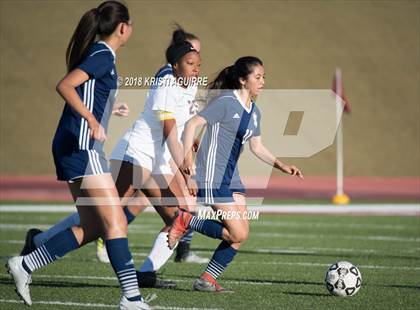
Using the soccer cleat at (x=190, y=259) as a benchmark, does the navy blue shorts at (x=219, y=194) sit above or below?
below

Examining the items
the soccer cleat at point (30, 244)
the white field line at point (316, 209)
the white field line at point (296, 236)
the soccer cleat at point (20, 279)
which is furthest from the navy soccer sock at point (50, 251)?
the white field line at point (316, 209)

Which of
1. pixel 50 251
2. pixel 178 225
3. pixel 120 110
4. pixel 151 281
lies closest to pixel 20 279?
pixel 50 251

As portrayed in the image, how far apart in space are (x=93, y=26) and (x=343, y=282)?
3.03 m

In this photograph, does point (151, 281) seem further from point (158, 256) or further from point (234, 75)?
point (234, 75)

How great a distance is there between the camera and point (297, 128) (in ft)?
112

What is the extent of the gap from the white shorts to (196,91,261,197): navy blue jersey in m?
0.52

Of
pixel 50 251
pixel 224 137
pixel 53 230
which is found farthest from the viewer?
pixel 53 230

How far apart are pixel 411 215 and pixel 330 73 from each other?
798 inches

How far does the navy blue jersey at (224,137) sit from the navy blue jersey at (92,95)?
1.75 metres

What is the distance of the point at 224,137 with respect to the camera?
7.75 m

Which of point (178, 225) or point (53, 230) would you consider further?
point (53, 230)

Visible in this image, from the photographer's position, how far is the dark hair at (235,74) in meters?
7.75

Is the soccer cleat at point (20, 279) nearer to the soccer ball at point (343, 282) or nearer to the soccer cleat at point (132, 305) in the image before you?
the soccer cleat at point (132, 305)

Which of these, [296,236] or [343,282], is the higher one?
[296,236]
